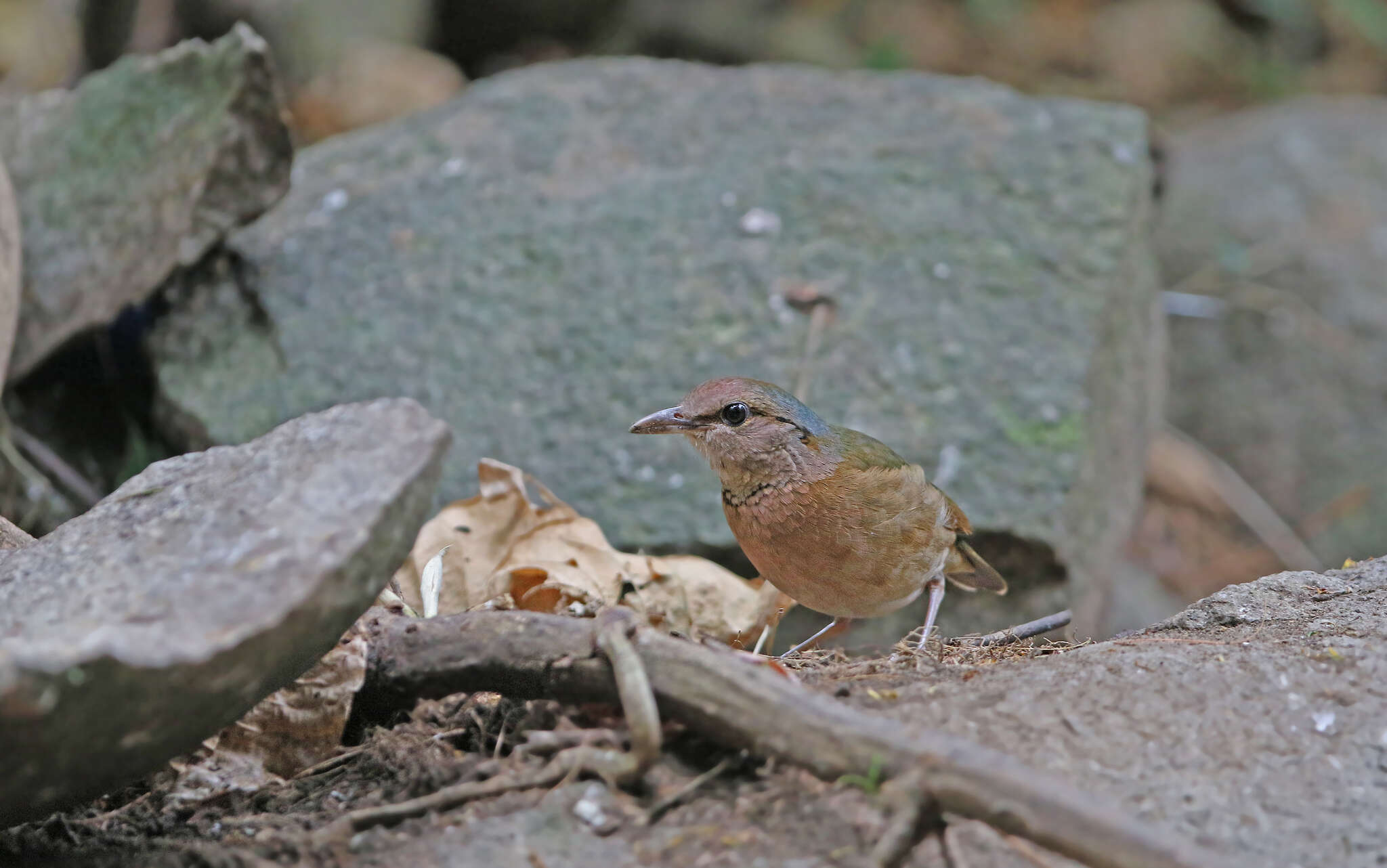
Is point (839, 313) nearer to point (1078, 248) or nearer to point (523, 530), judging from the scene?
point (1078, 248)

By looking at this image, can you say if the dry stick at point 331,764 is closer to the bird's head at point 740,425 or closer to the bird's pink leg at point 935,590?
the bird's head at point 740,425

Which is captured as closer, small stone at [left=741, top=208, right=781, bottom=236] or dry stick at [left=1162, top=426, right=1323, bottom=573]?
small stone at [left=741, top=208, right=781, bottom=236]

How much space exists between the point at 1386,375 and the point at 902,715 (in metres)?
7.08

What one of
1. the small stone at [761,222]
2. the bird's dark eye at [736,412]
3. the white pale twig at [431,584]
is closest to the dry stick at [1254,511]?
the small stone at [761,222]

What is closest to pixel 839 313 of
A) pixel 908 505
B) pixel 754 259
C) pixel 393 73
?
pixel 754 259

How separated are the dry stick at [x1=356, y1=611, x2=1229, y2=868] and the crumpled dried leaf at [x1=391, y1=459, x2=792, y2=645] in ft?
2.41

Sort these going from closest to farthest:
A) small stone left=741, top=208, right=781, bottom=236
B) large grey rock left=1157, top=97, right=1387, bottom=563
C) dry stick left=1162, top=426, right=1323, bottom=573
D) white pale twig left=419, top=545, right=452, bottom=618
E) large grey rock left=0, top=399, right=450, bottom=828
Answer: large grey rock left=0, top=399, right=450, bottom=828 < white pale twig left=419, top=545, right=452, bottom=618 < small stone left=741, top=208, right=781, bottom=236 < dry stick left=1162, top=426, right=1323, bottom=573 < large grey rock left=1157, top=97, right=1387, bottom=563

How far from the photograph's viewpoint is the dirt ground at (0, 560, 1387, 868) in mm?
1983

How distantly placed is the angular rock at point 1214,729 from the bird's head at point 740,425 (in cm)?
137

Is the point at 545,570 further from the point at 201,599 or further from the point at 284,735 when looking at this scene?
the point at 201,599

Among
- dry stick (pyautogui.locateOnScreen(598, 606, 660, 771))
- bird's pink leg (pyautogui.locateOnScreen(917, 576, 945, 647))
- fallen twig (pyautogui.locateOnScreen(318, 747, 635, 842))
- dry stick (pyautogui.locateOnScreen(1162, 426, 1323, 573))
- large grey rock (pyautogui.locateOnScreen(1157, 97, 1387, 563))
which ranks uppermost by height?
dry stick (pyautogui.locateOnScreen(598, 606, 660, 771))

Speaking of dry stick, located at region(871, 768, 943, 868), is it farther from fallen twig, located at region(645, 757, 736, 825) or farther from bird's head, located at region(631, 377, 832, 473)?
bird's head, located at region(631, 377, 832, 473)

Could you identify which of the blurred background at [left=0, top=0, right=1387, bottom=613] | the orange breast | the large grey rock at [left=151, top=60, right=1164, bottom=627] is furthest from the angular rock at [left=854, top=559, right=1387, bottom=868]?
the blurred background at [left=0, top=0, right=1387, bottom=613]

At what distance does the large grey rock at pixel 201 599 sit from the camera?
5.82 feet
